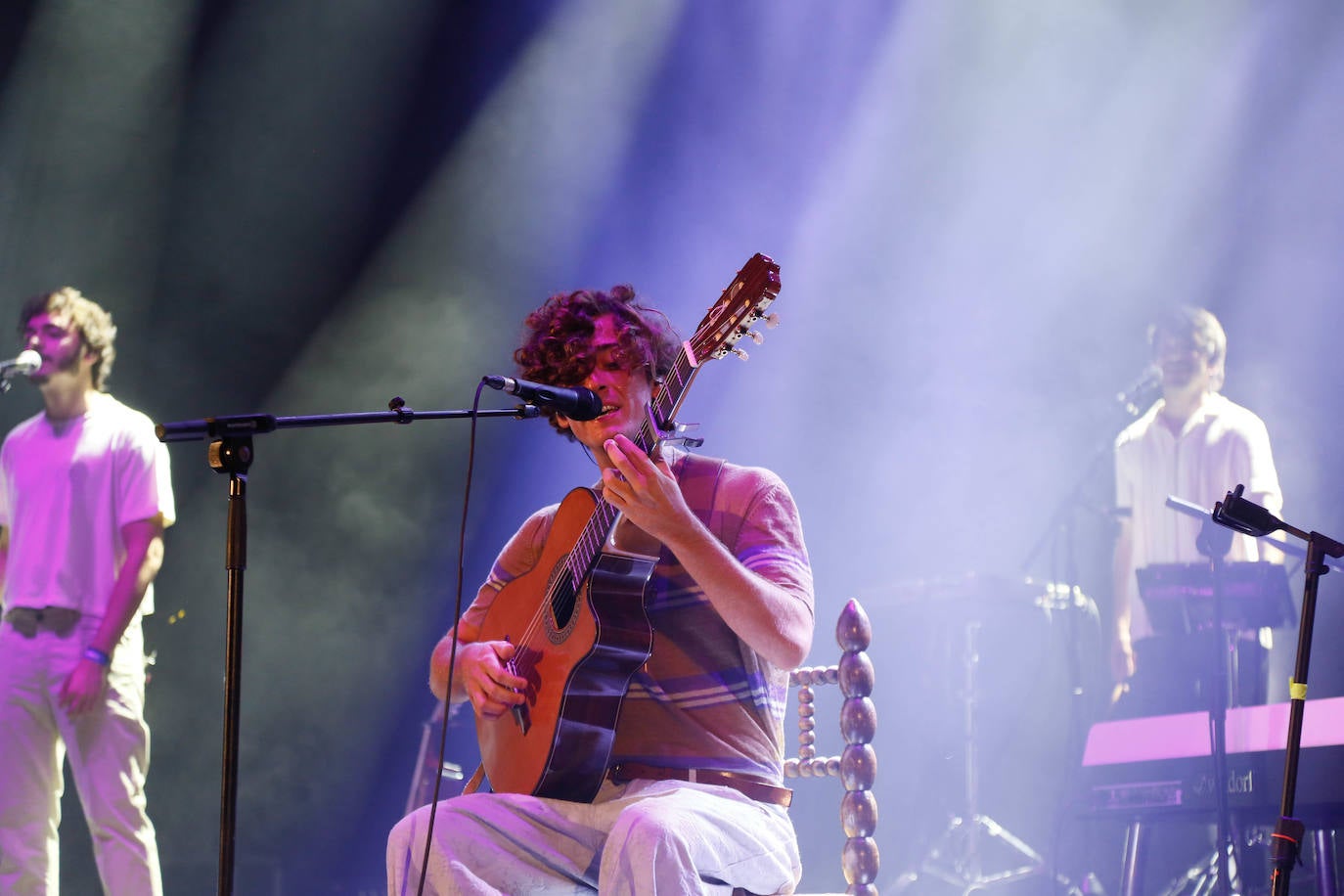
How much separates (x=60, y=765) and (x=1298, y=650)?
141 inches

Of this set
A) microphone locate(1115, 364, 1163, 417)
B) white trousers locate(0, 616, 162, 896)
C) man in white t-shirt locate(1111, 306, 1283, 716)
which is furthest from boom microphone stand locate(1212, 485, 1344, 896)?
white trousers locate(0, 616, 162, 896)

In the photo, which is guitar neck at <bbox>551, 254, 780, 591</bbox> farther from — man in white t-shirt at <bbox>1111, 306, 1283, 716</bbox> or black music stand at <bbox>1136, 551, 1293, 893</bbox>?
man in white t-shirt at <bbox>1111, 306, 1283, 716</bbox>

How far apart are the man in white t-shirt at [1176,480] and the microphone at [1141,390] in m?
0.10

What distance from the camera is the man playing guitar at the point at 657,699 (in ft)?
6.92

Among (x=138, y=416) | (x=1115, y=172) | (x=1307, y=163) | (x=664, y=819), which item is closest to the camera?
(x=664, y=819)

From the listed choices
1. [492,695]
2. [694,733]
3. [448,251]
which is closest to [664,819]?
[694,733]

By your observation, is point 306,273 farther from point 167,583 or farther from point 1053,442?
point 1053,442

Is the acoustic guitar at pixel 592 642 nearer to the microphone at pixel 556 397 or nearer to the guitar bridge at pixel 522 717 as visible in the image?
the guitar bridge at pixel 522 717

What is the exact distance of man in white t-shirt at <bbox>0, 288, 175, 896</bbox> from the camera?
3.69m

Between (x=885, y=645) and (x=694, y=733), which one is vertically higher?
(x=885, y=645)

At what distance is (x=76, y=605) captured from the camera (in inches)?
154

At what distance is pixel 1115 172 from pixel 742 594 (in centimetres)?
443

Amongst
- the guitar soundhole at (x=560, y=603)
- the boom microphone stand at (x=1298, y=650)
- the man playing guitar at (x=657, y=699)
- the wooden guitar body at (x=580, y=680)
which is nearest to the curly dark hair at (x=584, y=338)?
the man playing guitar at (x=657, y=699)

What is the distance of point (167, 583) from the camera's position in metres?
5.54
